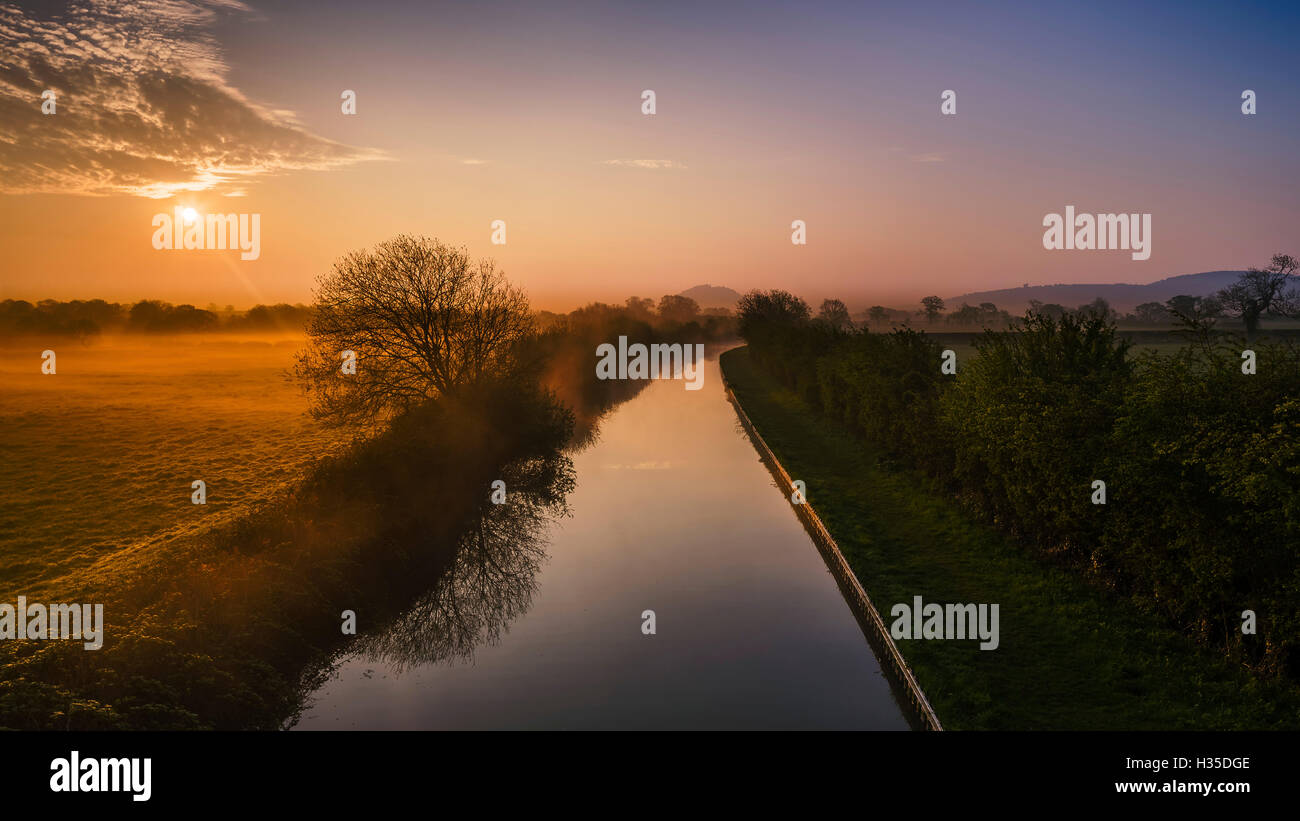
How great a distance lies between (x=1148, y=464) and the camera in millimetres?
10930

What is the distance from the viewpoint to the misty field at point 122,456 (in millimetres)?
17031

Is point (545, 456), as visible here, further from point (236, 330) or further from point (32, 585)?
point (236, 330)

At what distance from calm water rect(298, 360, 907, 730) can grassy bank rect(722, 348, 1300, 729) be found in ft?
3.78

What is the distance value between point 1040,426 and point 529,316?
27246 mm

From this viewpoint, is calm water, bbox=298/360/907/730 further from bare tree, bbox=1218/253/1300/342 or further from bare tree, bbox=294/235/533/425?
bare tree, bbox=1218/253/1300/342

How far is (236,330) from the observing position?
116500 millimetres

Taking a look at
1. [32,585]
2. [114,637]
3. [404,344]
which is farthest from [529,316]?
[114,637]

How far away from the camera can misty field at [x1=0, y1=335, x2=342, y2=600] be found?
671 inches

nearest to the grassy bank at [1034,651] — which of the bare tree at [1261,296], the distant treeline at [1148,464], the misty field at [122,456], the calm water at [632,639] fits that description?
the distant treeline at [1148,464]

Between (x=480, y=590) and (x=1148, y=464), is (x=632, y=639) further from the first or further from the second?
(x=1148, y=464)

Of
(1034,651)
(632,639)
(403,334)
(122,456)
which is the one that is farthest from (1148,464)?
(122,456)

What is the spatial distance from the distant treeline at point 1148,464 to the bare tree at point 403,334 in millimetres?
21976

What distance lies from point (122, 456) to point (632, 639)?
1116 inches

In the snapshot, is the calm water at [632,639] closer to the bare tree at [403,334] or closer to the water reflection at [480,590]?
the water reflection at [480,590]
